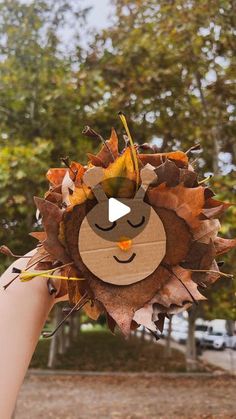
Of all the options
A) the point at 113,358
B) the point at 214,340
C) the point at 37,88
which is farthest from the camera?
the point at 113,358

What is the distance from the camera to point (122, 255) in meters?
1.06

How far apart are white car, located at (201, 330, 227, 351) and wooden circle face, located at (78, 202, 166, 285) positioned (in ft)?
43.2

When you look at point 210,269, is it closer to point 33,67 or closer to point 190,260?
point 190,260

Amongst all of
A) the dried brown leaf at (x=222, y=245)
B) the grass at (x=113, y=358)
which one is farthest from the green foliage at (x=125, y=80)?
the grass at (x=113, y=358)

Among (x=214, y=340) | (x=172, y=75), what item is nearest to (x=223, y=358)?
(x=214, y=340)

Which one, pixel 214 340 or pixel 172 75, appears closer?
pixel 172 75

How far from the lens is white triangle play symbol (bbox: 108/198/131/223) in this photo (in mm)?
1044

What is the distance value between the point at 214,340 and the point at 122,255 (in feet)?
51.8

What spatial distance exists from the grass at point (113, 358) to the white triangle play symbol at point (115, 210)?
13858 mm

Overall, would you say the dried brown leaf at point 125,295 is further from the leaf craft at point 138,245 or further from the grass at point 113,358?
the grass at point 113,358

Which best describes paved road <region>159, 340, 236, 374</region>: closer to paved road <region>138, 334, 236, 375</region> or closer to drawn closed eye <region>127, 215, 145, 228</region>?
paved road <region>138, 334, 236, 375</region>

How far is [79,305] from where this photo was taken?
3.48 feet

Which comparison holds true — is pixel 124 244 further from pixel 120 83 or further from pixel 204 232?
pixel 120 83

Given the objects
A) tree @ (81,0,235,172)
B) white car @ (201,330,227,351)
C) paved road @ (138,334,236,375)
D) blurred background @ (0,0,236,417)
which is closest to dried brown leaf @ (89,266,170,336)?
blurred background @ (0,0,236,417)
